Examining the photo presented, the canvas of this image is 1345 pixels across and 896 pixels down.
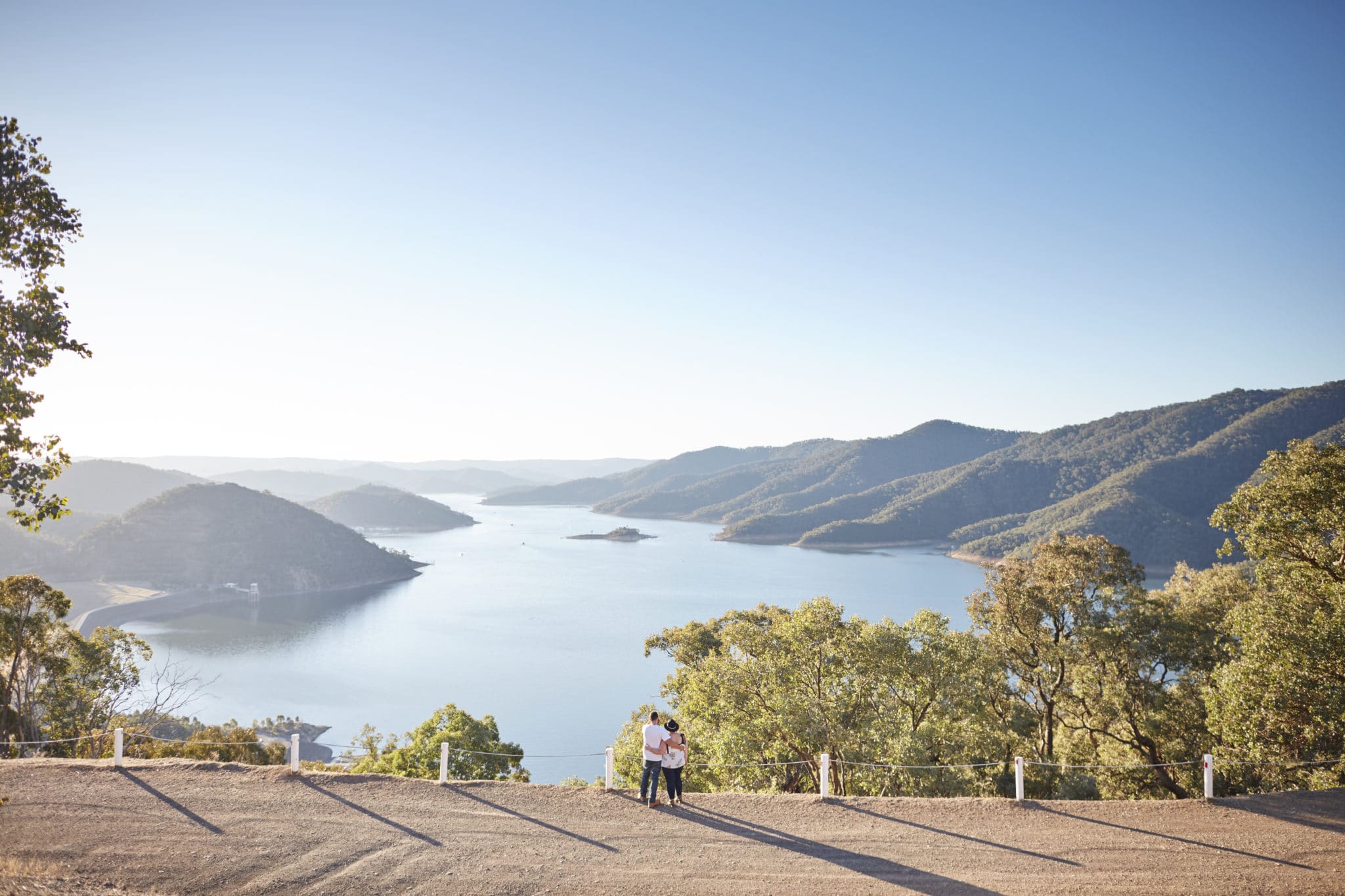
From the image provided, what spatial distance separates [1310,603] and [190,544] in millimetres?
169926

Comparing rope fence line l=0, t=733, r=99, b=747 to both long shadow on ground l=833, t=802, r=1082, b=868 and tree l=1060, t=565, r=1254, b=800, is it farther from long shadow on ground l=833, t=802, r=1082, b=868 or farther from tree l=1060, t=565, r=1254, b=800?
tree l=1060, t=565, r=1254, b=800

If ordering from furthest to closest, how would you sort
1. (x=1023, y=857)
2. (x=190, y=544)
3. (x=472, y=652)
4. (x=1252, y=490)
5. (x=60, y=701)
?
(x=190, y=544) < (x=472, y=652) < (x=60, y=701) < (x=1252, y=490) < (x=1023, y=857)

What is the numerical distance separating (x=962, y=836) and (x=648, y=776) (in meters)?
5.22

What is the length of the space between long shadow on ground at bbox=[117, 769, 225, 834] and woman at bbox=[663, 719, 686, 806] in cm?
706

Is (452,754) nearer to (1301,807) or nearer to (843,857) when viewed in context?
(843,857)

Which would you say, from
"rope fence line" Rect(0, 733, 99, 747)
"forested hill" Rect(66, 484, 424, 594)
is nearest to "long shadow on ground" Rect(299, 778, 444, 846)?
"rope fence line" Rect(0, 733, 99, 747)

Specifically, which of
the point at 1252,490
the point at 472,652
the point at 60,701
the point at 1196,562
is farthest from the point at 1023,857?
the point at 1196,562

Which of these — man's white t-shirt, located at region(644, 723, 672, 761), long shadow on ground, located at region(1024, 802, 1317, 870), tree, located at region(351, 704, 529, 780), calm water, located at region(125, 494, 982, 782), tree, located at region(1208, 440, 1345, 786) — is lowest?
calm water, located at region(125, 494, 982, 782)

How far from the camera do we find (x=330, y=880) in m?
9.38

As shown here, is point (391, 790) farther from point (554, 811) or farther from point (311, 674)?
point (311, 674)

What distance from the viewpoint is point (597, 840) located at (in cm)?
1074

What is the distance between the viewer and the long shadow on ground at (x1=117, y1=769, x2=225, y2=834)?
10.8 metres

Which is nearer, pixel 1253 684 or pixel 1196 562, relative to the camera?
pixel 1253 684

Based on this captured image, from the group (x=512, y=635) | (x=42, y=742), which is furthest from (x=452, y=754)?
(x=512, y=635)
